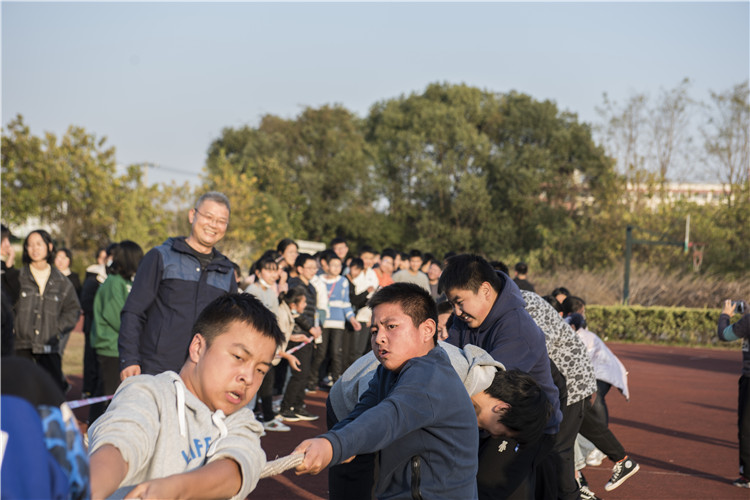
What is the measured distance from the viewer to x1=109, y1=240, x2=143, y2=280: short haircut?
8.15m

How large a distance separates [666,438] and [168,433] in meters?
9.37

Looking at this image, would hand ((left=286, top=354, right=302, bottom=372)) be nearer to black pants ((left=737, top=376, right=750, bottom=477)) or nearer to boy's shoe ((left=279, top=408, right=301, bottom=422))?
boy's shoe ((left=279, top=408, right=301, bottom=422))

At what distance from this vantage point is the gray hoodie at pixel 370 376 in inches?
143

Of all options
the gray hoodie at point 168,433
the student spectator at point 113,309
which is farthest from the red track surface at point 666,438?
the gray hoodie at point 168,433

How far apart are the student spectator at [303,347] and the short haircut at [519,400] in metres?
6.46

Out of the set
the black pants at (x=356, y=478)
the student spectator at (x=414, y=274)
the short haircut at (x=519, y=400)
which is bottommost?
the black pants at (x=356, y=478)

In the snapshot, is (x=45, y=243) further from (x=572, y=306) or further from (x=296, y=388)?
(x=572, y=306)

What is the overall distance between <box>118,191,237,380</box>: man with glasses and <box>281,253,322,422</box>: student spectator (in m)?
4.72

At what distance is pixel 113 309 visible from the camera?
8.31 m

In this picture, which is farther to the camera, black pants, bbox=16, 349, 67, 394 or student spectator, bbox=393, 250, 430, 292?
student spectator, bbox=393, 250, 430, 292

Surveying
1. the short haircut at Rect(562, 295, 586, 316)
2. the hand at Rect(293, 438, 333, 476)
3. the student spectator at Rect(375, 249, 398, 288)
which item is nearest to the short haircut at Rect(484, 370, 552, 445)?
the hand at Rect(293, 438, 333, 476)

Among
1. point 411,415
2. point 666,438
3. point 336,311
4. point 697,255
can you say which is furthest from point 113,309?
point 697,255

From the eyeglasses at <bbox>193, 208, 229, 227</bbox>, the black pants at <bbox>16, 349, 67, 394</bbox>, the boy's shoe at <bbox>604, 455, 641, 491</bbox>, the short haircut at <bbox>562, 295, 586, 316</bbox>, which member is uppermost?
the eyeglasses at <bbox>193, 208, 229, 227</bbox>

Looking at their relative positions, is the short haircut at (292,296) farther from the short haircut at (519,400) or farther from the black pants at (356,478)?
the black pants at (356,478)
